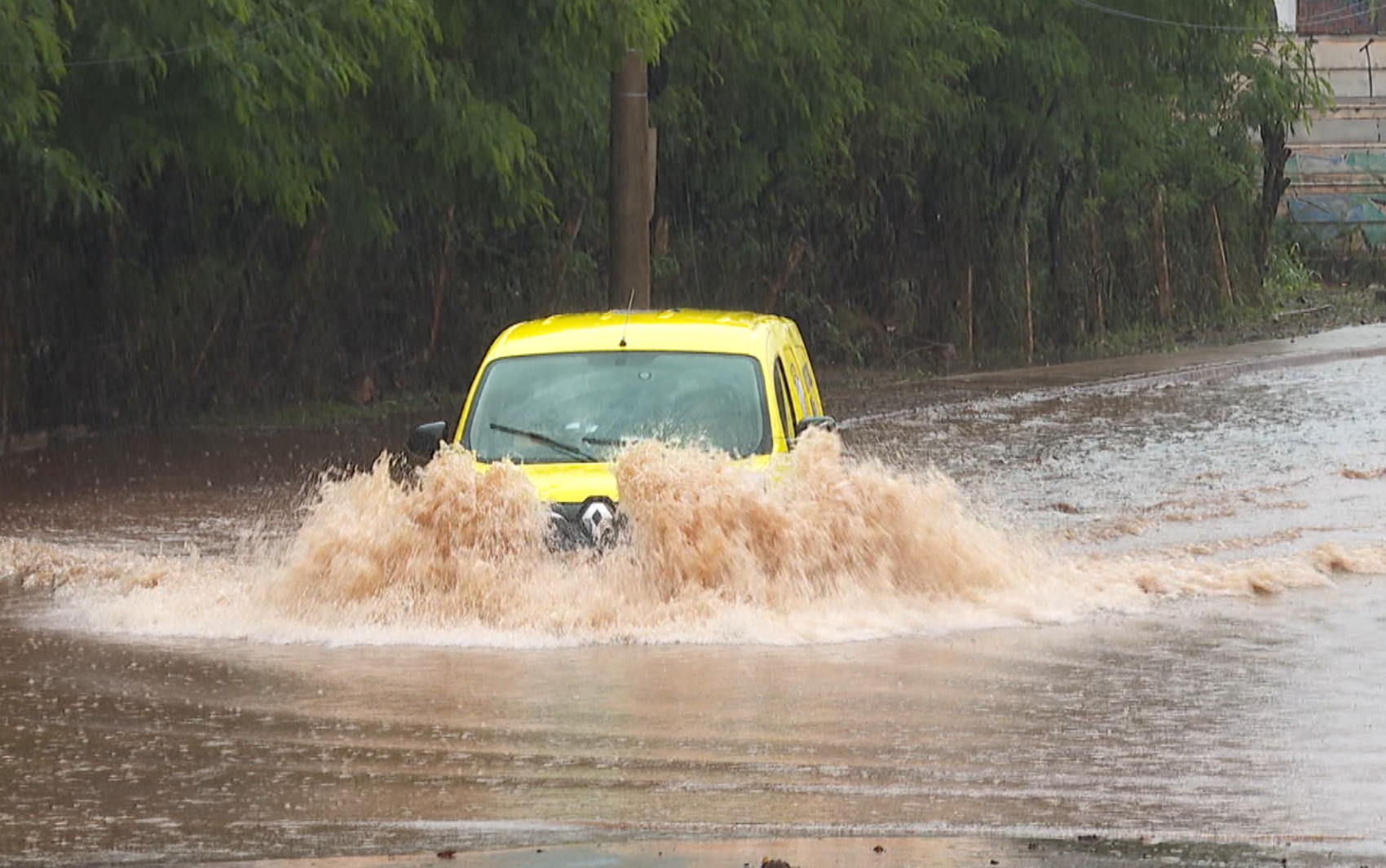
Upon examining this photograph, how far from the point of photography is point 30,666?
10797 mm

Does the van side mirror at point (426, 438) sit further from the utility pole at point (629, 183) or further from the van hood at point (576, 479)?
the utility pole at point (629, 183)

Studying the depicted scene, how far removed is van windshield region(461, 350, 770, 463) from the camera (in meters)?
12.1

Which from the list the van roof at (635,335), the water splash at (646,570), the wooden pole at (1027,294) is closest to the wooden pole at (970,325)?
the wooden pole at (1027,294)

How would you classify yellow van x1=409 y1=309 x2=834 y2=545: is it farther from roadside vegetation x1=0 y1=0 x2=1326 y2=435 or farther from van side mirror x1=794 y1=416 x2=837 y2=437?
roadside vegetation x1=0 y1=0 x2=1326 y2=435

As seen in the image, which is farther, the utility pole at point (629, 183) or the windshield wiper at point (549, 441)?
the utility pole at point (629, 183)

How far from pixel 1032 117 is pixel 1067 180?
302 cm

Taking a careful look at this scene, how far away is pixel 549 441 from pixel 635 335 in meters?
0.91

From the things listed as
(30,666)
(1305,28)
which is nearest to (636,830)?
(30,666)

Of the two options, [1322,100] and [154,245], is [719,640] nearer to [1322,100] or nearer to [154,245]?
[154,245]

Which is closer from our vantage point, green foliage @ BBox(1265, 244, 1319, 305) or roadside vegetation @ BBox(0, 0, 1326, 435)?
roadside vegetation @ BBox(0, 0, 1326, 435)

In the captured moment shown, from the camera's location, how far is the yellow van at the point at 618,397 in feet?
39.5

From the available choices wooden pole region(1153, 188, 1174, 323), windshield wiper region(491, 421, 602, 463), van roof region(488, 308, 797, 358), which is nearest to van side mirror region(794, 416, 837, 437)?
van roof region(488, 308, 797, 358)

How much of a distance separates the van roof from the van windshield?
5 centimetres

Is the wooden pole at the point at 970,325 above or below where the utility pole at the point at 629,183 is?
below
